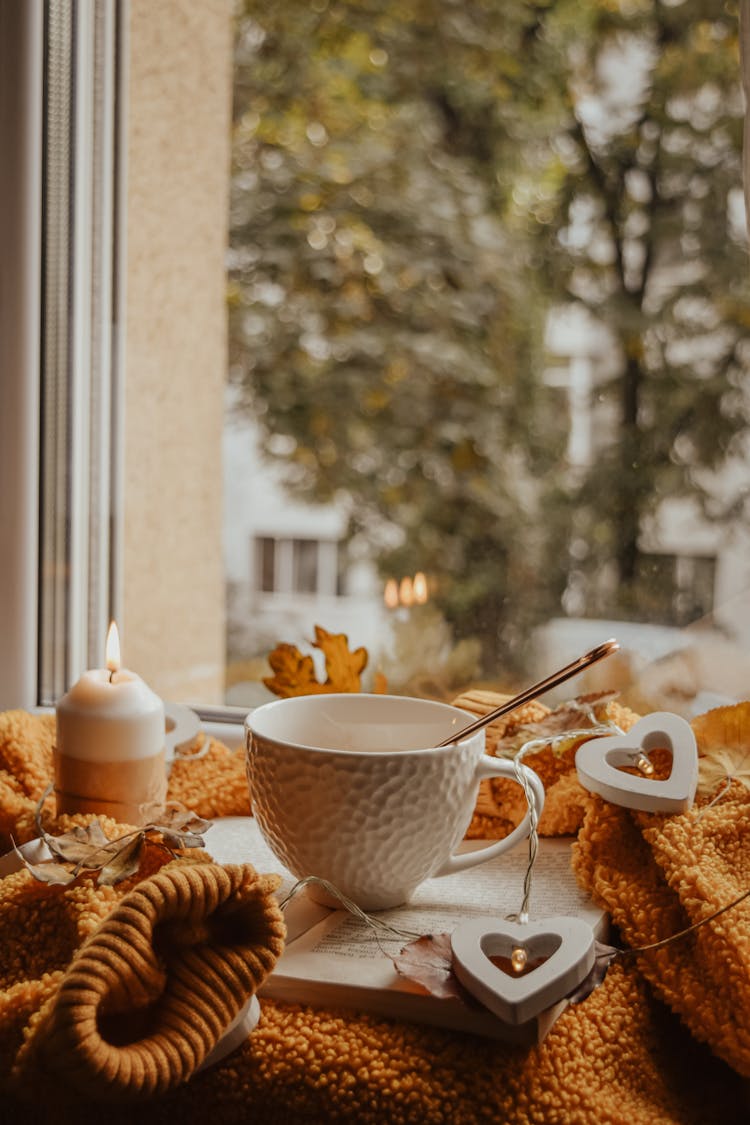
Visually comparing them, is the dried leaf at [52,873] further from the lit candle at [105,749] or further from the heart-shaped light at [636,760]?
the heart-shaped light at [636,760]

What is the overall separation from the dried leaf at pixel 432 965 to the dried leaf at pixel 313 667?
300 mm

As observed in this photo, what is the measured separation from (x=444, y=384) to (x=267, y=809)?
1.61m

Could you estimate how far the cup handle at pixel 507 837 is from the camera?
1.74ft

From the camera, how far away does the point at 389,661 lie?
101 centimetres

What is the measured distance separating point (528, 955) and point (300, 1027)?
0.38ft

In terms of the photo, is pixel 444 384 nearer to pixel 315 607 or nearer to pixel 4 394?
Answer: pixel 315 607

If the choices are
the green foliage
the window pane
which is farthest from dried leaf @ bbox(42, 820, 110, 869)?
the window pane

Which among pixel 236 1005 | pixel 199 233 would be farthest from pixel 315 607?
pixel 236 1005

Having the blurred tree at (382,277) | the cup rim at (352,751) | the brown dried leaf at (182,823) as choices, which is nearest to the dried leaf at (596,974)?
the cup rim at (352,751)

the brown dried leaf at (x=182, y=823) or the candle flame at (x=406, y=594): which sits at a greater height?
the candle flame at (x=406, y=594)

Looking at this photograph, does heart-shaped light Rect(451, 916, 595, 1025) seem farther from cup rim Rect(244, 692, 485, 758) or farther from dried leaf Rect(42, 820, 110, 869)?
dried leaf Rect(42, 820, 110, 869)

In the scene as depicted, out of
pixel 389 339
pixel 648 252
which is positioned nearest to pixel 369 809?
pixel 648 252

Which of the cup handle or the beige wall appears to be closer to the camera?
the cup handle

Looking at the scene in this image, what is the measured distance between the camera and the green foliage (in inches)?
56.4
